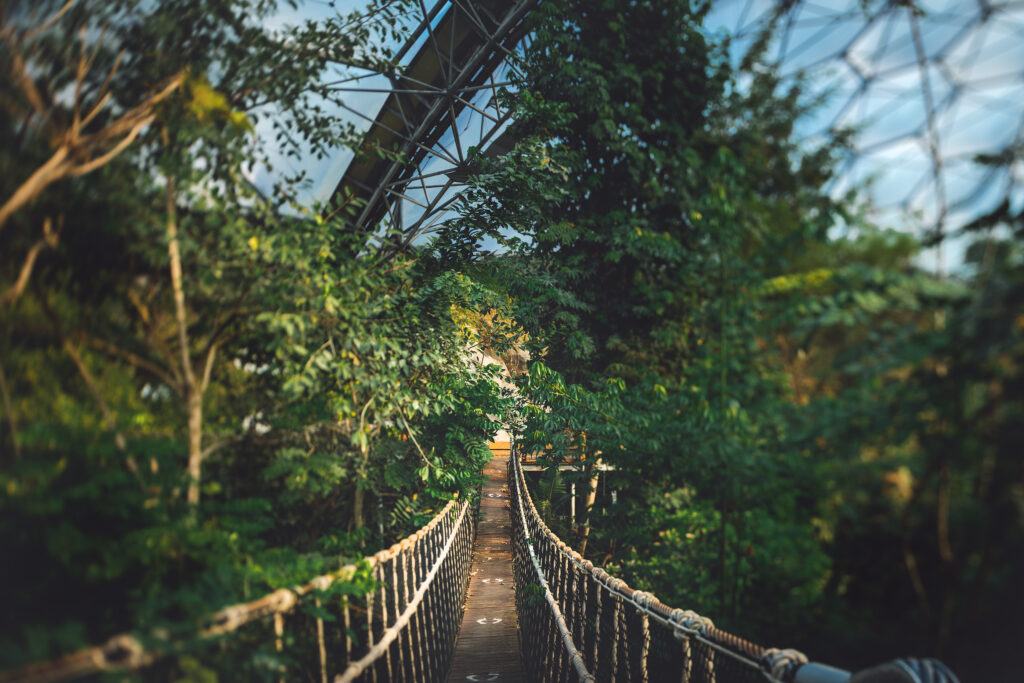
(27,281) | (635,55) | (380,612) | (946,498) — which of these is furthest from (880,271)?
(380,612)

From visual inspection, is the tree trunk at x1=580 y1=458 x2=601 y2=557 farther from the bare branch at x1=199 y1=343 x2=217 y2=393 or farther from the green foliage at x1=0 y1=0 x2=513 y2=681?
the bare branch at x1=199 y1=343 x2=217 y2=393

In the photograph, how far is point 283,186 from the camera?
1.28 metres

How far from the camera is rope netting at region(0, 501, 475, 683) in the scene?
0.68 m

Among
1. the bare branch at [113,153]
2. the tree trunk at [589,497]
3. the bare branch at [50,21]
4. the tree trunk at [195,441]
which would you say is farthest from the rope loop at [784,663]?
the bare branch at [50,21]

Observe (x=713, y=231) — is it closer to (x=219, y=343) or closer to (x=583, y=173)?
(x=219, y=343)

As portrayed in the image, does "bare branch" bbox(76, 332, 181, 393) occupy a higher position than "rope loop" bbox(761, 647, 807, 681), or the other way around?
"bare branch" bbox(76, 332, 181, 393)

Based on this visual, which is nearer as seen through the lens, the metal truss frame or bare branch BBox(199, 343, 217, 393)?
bare branch BBox(199, 343, 217, 393)

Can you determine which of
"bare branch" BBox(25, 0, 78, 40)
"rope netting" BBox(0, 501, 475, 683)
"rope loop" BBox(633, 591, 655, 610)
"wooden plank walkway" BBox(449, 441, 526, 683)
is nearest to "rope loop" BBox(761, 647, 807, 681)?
"rope loop" BBox(633, 591, 655, 610)

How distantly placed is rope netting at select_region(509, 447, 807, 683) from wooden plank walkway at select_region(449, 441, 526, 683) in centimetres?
27

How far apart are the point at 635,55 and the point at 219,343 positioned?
5.36 feet

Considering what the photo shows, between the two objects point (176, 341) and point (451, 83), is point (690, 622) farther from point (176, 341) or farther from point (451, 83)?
Result: point (451, 83)

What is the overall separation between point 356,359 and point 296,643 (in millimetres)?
747

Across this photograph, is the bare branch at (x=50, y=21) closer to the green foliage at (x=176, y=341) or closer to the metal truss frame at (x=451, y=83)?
the green foliage at (x=176, y=341)

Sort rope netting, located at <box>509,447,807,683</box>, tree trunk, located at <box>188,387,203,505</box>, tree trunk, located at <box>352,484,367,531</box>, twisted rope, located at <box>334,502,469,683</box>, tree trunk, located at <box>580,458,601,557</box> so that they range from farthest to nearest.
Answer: tree trunk, located at <box>580,458,601,557</box> → tree trunk, located at <box>352,484,367,531</box> → twisted rope, located at <box>334,502,469,683</box> → rope netting, located at <box>509,447,807,683</box> → tree trunk, located at <box>188,387,203,505</box>
